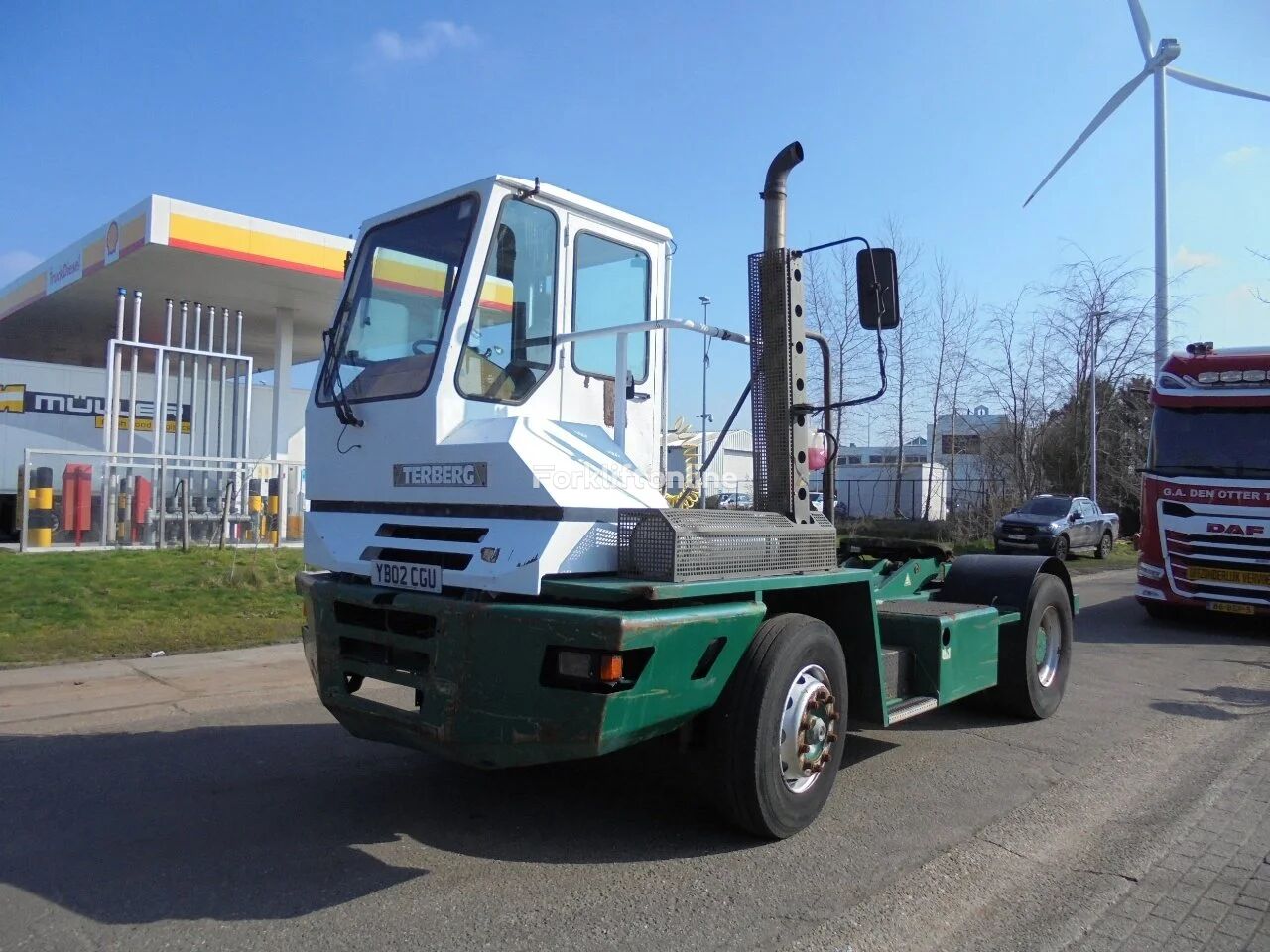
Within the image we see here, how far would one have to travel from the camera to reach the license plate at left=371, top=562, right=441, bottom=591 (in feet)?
14.1

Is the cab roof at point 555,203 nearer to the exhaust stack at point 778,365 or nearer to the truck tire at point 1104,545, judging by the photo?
the exhaust stack at point 778,365

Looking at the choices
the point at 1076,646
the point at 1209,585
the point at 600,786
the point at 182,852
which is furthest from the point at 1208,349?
the point at 182,852

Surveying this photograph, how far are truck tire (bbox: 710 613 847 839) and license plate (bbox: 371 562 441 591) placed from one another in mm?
1372

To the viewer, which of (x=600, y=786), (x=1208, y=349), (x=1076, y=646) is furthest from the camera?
(x=1208, y=349)

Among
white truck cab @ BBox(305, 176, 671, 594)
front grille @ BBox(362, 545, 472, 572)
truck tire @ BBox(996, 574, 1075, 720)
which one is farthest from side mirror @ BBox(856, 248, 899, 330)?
truck tire @ BBox(996, 574, 1075, 720)

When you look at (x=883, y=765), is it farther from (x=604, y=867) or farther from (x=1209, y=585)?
(x=1209, y=585)

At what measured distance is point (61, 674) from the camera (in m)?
8.48

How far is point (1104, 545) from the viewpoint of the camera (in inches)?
1039

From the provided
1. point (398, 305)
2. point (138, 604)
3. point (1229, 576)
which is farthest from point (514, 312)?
point (1229, 576)

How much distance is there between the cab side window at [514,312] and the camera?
470 cm

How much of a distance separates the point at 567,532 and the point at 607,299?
160cm

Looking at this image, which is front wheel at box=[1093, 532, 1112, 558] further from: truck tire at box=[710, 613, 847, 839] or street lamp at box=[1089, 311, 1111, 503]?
truck tire at box=[710, 613, 847, 839]

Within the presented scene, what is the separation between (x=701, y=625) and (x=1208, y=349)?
10.8 metres

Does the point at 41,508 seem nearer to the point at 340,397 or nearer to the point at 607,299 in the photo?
the point at 340,397
